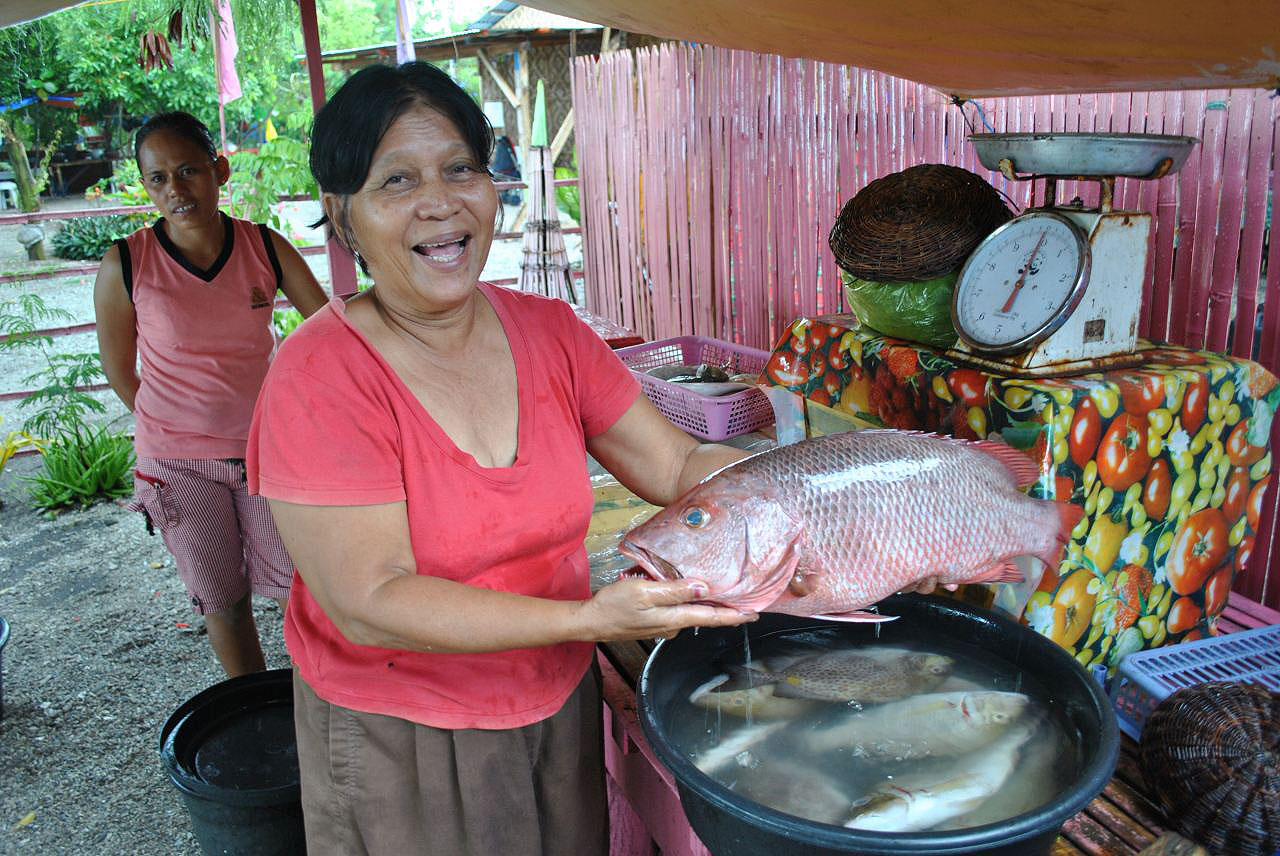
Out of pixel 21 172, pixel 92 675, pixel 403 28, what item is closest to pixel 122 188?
pixel 21 172

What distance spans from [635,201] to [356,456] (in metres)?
6.56

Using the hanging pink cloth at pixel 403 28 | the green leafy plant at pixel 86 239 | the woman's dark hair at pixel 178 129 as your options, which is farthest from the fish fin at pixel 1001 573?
the green leafy plant at pixel 86 239

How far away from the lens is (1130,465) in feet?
6.53

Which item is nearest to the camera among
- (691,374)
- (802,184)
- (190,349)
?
(190,349)

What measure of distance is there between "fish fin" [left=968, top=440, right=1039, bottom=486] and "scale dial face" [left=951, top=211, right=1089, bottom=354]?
0.27 meters

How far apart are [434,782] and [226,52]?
8484 mm

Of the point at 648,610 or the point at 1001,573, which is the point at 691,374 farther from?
the point at 648,610

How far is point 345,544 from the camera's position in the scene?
1564 mm

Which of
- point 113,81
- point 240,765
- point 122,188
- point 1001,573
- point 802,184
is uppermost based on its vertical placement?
point 113,81

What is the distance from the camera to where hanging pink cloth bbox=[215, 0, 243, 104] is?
26.4ft

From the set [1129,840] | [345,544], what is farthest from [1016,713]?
[345,544]

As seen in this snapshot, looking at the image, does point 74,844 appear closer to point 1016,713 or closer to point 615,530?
point 615,530

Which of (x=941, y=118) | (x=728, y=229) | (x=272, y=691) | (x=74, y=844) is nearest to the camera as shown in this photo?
(x=272, y=691)

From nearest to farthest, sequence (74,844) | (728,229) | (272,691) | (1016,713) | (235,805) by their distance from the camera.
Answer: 1. (1016,713)
2. (235,805)
3. (272,691)
4. (74,844)
5. (728,229)
